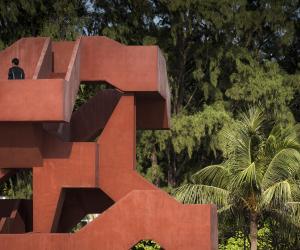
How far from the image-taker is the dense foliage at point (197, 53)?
23.6 metres

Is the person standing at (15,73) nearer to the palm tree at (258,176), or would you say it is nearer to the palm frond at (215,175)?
the palm tree at (258,176)

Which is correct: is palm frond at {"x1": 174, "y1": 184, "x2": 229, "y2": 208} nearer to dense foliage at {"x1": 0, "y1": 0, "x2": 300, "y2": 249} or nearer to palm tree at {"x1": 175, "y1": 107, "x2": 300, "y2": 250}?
palm tree at {"x1": 175, "y1": 107, "x2": 300, "y2": 250}

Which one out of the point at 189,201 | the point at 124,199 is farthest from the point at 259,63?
the point at 124,199

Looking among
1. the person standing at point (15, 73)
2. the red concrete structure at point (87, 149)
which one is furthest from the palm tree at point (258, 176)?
the person standing at point (15, 73)

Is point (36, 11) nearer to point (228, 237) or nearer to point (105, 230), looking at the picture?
point (228, 237)

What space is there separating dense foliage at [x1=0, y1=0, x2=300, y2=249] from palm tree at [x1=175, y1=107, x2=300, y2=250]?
176 inches

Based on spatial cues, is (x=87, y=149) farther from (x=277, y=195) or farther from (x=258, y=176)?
(x=277, y=195)

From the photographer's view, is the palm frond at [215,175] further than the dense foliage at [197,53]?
No

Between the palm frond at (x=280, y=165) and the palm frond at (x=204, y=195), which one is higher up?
the palm frond at (x=280, y=165)

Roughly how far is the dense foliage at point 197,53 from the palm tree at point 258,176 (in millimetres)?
4480

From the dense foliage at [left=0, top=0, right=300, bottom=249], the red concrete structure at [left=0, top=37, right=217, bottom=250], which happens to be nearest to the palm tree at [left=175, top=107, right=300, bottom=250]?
the red concrete structure at [left=0, top=37, right=217, bottom=250]

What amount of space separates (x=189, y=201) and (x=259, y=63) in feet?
26.1

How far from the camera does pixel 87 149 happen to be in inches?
519

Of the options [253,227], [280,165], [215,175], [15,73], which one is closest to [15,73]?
[15,73]
